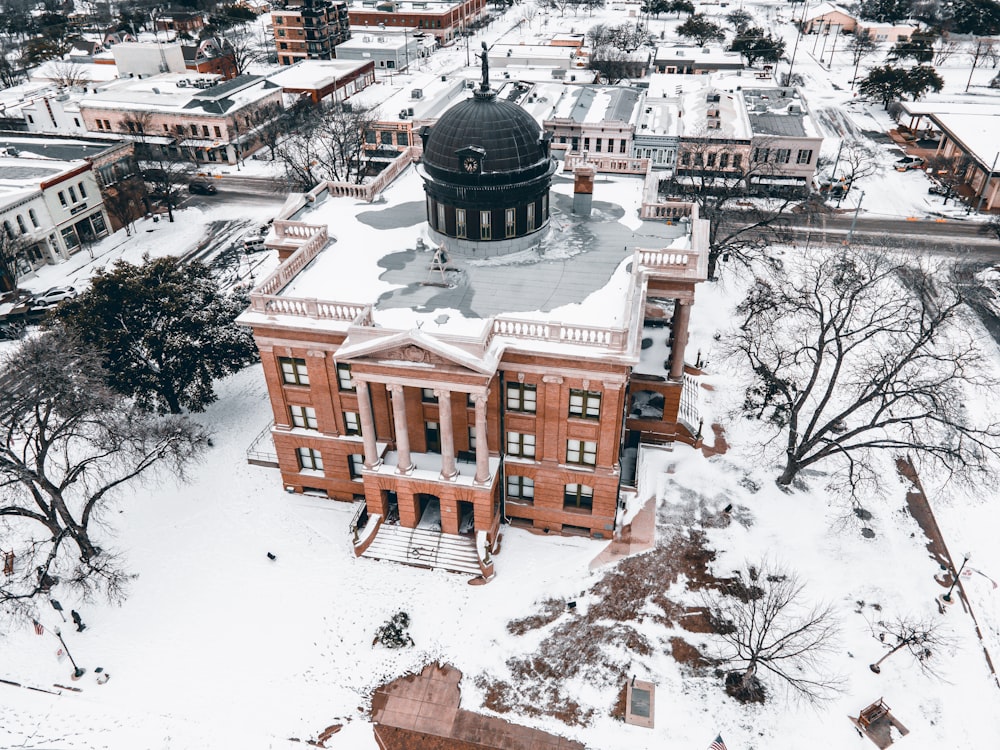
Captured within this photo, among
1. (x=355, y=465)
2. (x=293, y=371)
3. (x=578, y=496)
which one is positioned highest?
(x=293, y=371)

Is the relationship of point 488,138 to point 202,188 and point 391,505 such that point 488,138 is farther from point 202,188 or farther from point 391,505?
point 202,188

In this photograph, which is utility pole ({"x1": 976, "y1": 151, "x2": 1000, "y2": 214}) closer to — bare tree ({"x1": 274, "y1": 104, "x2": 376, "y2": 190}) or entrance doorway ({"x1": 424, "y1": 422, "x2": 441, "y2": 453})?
bare tree ({"x1": 274, "y1": 104, "x2": 376, "y2": 190})

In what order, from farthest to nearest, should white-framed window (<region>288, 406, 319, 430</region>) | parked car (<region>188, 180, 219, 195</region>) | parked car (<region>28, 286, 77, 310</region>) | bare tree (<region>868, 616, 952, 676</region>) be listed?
parked car (<region>188, 180, 219, 195</region>), parked car (<region>28, 286, 77, 310</region>), white-framed window (<region>288, 406, 319, 430</region>), bare tree (<region>868, 616, 952, 676</region>)

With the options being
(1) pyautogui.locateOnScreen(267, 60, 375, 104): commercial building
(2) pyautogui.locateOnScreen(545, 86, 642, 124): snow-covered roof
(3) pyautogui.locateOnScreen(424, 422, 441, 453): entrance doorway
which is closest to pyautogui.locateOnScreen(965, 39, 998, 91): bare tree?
(2) pyautogui.locateOnScreen(545, 86, 642, 124): snow-covered roof

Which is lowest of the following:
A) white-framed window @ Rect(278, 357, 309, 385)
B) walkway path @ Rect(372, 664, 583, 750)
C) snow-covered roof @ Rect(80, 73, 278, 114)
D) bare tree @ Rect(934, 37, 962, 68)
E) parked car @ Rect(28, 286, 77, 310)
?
walkway path @ Rect(372, 664, 583, 750)

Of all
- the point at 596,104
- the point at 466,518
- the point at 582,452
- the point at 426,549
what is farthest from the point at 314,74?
the point at 582,452

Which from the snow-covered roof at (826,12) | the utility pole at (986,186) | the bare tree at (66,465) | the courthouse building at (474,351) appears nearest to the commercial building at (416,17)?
the snow-covered roof at (826,12)

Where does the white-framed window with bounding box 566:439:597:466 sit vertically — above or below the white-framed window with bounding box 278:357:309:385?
below

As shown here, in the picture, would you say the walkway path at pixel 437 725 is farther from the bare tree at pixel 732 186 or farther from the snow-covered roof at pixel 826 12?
the snow-covered roof at pixel 826 12
